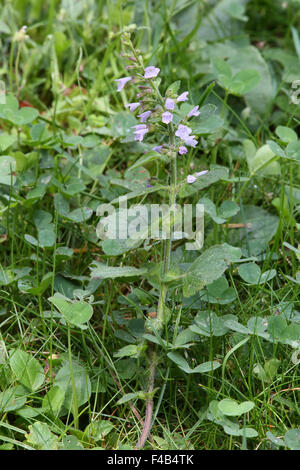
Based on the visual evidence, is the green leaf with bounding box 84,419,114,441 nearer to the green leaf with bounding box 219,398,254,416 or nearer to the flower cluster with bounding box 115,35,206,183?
the green leaf with bounding box 219,398,254,416

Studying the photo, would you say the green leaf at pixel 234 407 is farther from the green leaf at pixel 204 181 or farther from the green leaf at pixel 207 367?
the green leaf at pixel 204 181

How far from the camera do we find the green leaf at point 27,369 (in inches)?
63.4

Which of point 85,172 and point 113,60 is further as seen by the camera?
point 113,60

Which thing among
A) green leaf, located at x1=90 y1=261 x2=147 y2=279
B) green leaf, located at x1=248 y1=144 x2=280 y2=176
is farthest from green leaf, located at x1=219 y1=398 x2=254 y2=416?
green leaf, located at x1=248 y1=144 x2=280 y2=176

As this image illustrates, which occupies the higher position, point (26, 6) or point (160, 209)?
point (26, 6)

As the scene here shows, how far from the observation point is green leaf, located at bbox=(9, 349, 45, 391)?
1609 mm

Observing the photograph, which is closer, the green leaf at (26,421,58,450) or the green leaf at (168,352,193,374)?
the green leaf at (26,421,58,450)

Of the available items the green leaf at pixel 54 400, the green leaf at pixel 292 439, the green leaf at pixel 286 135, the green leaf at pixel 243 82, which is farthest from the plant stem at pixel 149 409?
the green leaf at pixel 243 82

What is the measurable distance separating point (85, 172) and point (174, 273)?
0.75 m

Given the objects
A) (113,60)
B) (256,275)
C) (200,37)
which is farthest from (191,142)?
Result: (200,37)
